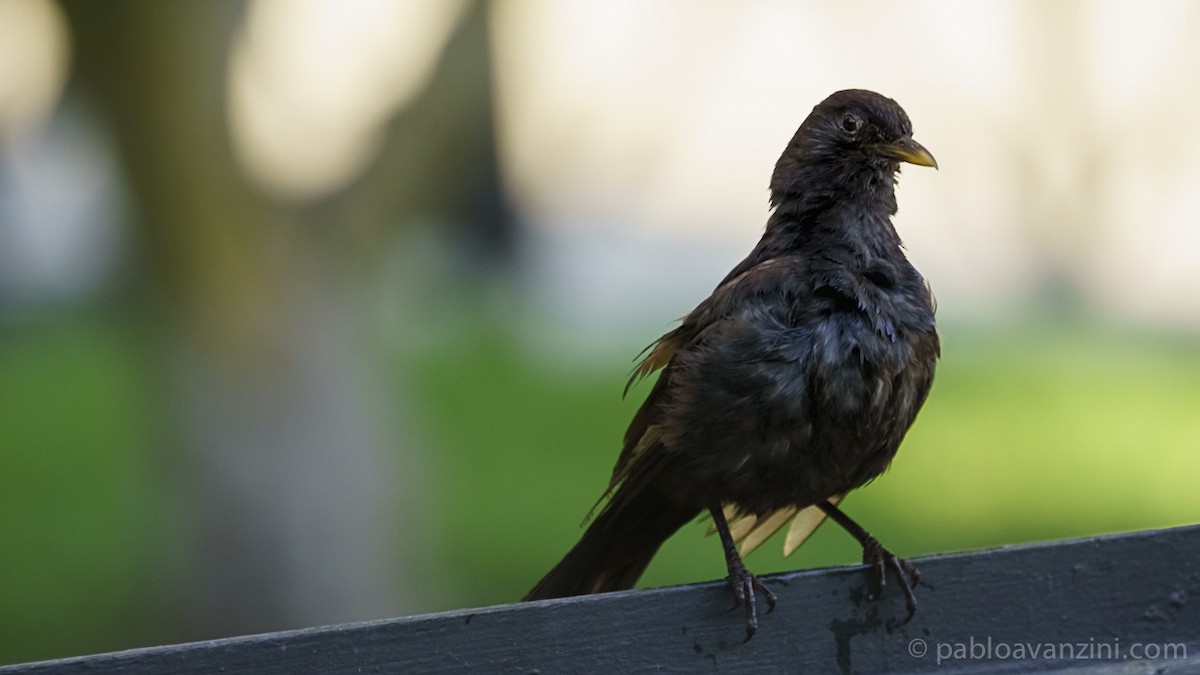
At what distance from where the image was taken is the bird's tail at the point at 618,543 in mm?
3379

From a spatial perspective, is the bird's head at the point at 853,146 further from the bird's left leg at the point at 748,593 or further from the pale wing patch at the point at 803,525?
the bird's left leg at the point at 748,593

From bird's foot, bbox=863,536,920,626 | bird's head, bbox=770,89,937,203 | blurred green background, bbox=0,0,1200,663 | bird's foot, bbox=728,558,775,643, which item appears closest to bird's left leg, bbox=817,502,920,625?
bird's foot, bbox=863,536,920,626

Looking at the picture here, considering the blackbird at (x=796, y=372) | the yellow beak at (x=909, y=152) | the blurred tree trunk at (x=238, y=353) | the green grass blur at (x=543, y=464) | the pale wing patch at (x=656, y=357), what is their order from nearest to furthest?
the blackbird at (x=796, y=372) < the yellow beak at (x=909, y=152) < the pale wing patch at (x=656, y=357) < the blurred tree trunk at (x=238, y=353) < the green grass blur at (x=543, y=464)

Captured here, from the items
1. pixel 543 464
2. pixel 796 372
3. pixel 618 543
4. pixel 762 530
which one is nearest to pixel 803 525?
pixel 762 530

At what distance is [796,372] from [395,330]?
190 inches

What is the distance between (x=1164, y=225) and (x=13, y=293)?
38.0 feet

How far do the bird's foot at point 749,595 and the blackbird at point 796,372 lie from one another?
0.03 meters

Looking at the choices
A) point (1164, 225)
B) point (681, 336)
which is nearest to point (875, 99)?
point (681, 336)

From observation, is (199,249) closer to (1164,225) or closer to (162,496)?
(162,496)

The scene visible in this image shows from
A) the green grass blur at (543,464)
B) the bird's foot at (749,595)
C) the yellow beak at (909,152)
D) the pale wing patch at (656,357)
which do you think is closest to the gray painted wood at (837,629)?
the bird's foot at (749,595)

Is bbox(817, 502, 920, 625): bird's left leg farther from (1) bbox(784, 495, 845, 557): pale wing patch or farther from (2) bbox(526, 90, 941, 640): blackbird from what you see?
(1) bbox(784, 495, 845, 557): pale wing patch

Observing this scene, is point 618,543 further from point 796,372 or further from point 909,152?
point 909,152

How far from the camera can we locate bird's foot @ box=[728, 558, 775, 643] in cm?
257

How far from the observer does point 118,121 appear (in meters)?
6.19
